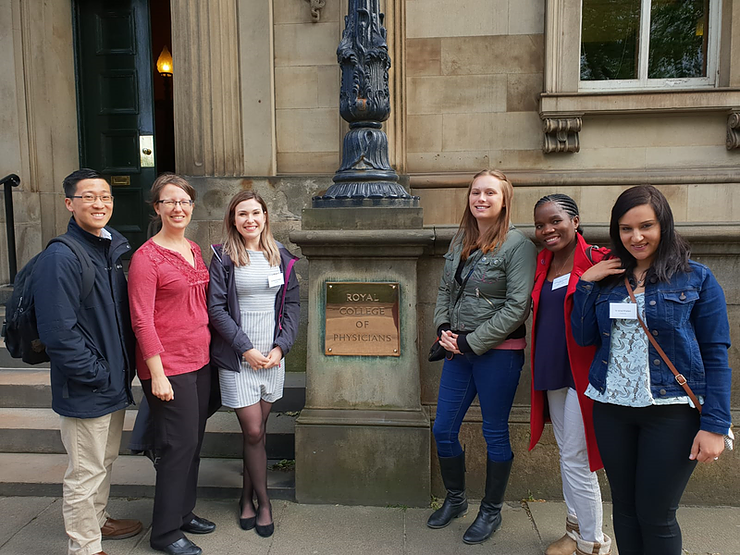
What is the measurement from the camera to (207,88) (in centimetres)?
641

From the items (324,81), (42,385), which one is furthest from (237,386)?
(324,81)

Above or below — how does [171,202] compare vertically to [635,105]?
below

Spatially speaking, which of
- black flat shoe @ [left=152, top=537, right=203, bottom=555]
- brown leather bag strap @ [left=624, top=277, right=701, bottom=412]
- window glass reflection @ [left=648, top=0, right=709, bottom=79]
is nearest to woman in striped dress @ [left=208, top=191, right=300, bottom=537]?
black flat shoe @ [left=152, top=537, right=203, bottom=555]

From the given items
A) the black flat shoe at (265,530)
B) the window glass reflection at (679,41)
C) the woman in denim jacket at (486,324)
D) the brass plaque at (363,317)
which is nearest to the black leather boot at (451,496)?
the woman in denim jacket at (486,324)

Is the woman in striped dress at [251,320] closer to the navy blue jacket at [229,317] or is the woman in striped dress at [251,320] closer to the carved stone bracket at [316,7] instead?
the navy blue jacket at [229,317]

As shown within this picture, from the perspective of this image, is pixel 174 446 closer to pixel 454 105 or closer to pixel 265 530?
pixel 265 530

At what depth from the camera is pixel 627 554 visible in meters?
2.68

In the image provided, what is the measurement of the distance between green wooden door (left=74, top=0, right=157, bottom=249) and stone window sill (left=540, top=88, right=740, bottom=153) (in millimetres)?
5041

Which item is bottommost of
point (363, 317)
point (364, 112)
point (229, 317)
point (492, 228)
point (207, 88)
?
point (363, 317)

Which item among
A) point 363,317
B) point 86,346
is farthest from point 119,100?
point 86,346

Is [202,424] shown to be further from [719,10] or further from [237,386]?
[719,10]

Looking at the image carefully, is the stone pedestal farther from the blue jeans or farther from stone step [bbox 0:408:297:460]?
stone step [bbox 0:408:297:460]

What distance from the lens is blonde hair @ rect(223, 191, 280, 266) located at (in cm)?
353

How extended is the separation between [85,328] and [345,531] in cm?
194
